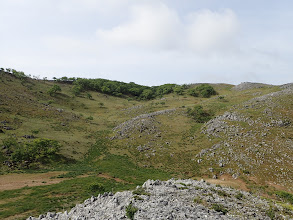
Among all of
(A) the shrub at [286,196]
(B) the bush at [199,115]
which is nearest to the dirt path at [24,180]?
(A) the shrub at [286,196]

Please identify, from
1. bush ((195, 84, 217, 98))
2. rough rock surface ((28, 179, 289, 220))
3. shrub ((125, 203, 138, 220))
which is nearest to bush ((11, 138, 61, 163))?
rough rock surface ((28, 179, 289, 220))

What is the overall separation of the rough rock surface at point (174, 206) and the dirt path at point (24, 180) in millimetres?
16856

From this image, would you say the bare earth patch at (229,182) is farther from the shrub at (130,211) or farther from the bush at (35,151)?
the bush at (35,151)

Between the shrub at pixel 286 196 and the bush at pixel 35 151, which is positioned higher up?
the bush at pixel 35 151

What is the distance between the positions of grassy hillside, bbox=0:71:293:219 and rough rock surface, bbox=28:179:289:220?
26.5 feet

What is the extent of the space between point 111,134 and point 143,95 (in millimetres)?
93890

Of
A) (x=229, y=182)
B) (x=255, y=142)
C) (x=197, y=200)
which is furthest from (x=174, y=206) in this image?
(x=255, y=142)

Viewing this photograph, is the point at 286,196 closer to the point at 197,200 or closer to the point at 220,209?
the point at 220,209

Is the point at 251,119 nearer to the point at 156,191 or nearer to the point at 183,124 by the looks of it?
the point at 183,124

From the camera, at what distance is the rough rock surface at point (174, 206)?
53.5 feet

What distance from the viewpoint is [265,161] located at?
39.9m

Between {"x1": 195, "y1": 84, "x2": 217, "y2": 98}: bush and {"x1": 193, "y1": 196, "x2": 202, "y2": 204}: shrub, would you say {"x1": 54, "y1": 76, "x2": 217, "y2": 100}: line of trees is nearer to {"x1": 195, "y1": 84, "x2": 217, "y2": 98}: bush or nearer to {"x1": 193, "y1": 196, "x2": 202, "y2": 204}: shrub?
{"x1": 195, "y1": 84, "x2": 217, "y2": 98}: bush

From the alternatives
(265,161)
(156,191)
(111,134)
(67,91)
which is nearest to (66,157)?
(111,134)

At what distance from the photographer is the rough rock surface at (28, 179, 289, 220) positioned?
16.3 m
